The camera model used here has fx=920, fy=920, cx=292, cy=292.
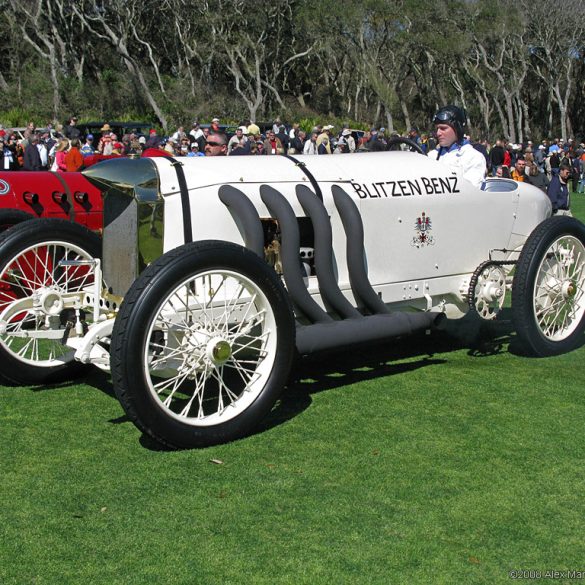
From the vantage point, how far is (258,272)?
16.6ft

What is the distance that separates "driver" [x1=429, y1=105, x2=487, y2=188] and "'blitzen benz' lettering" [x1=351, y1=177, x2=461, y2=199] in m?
0.22

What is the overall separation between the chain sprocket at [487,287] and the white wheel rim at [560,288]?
0.26 meters

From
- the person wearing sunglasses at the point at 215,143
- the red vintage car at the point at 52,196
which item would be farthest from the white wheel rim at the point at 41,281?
the red vintage car at the point at 52,196

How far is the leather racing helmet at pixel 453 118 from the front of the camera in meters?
7.20

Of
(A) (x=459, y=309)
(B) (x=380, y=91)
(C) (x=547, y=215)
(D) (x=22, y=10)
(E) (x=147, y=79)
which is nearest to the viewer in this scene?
(A) (x=459, y=309)

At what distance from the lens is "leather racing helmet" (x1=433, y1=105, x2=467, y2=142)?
7.20 metres

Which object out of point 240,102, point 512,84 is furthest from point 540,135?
point 240,102

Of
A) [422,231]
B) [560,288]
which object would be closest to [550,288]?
[560,288]

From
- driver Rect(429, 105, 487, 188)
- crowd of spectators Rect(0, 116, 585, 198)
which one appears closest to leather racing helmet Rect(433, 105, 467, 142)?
driver Rect(429, 105, 487, 188)

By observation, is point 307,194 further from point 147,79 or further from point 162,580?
point 147,79

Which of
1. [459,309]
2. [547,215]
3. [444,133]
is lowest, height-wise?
[459,309]

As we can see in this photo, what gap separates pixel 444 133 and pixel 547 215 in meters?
1.19

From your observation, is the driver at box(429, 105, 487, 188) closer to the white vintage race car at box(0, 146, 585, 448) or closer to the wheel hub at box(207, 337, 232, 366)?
the white vintage race car at box(0, 146, 585, 448)

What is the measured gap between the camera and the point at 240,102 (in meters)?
52.2
